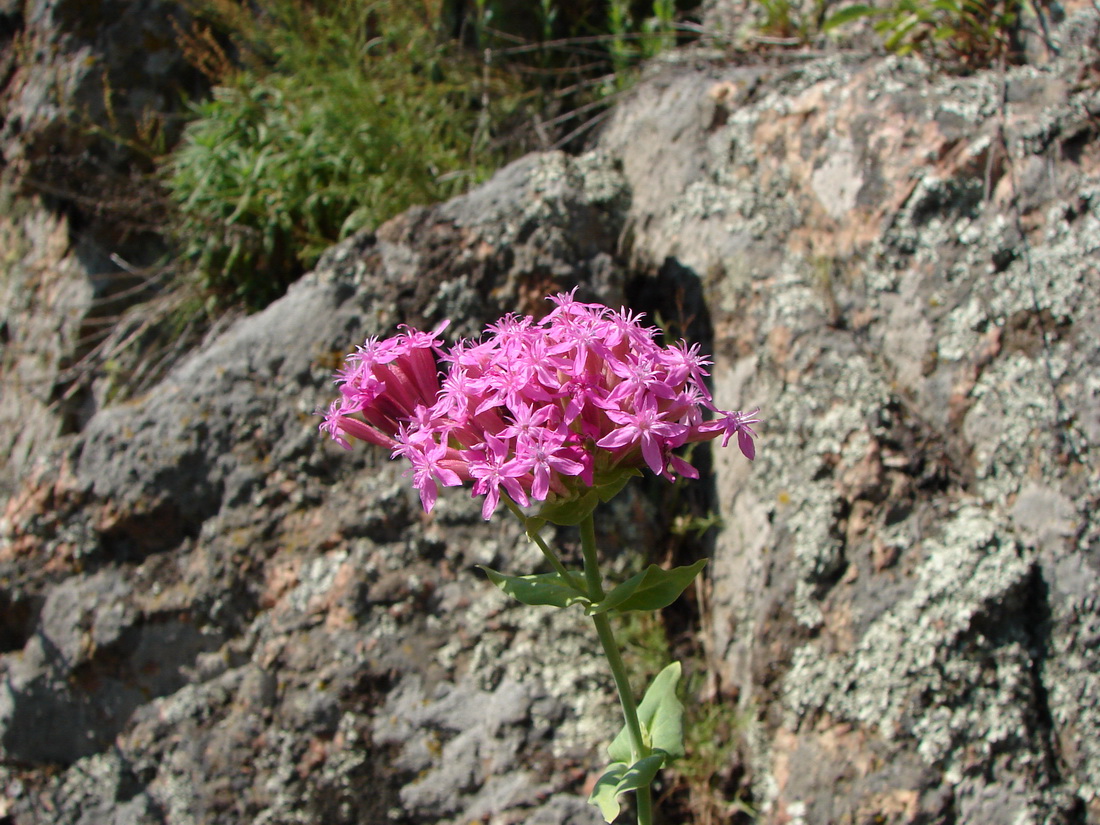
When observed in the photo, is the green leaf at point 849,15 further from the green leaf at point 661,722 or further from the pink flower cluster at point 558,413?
the green leaf at point 661,722

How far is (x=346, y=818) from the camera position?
9.56 feet

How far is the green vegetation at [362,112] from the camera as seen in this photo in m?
4.14

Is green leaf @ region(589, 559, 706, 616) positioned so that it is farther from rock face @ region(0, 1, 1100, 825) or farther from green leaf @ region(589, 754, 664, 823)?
rock face @ region(0, 1, 1100, 825)

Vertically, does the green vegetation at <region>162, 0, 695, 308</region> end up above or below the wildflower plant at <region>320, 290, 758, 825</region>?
above

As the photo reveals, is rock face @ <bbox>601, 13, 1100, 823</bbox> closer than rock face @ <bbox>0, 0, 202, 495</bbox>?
Yes

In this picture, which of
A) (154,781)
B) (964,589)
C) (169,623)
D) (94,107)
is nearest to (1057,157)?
(964,589)

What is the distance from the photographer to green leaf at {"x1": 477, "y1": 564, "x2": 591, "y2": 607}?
1702 millimetres

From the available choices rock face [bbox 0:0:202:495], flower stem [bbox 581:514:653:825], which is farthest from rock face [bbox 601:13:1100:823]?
rock face [bbox 0:0:202:495]

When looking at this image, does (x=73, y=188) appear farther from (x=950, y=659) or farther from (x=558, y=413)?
(x=950, y=659)

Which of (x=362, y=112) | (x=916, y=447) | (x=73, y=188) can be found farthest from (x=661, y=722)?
(x=73, y=188)

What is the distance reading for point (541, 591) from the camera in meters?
1.73

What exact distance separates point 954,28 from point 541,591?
3.08m

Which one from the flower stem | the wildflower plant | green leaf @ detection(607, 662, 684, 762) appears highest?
the wildflower plant

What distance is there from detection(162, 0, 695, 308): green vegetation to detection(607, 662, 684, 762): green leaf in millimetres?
2820
